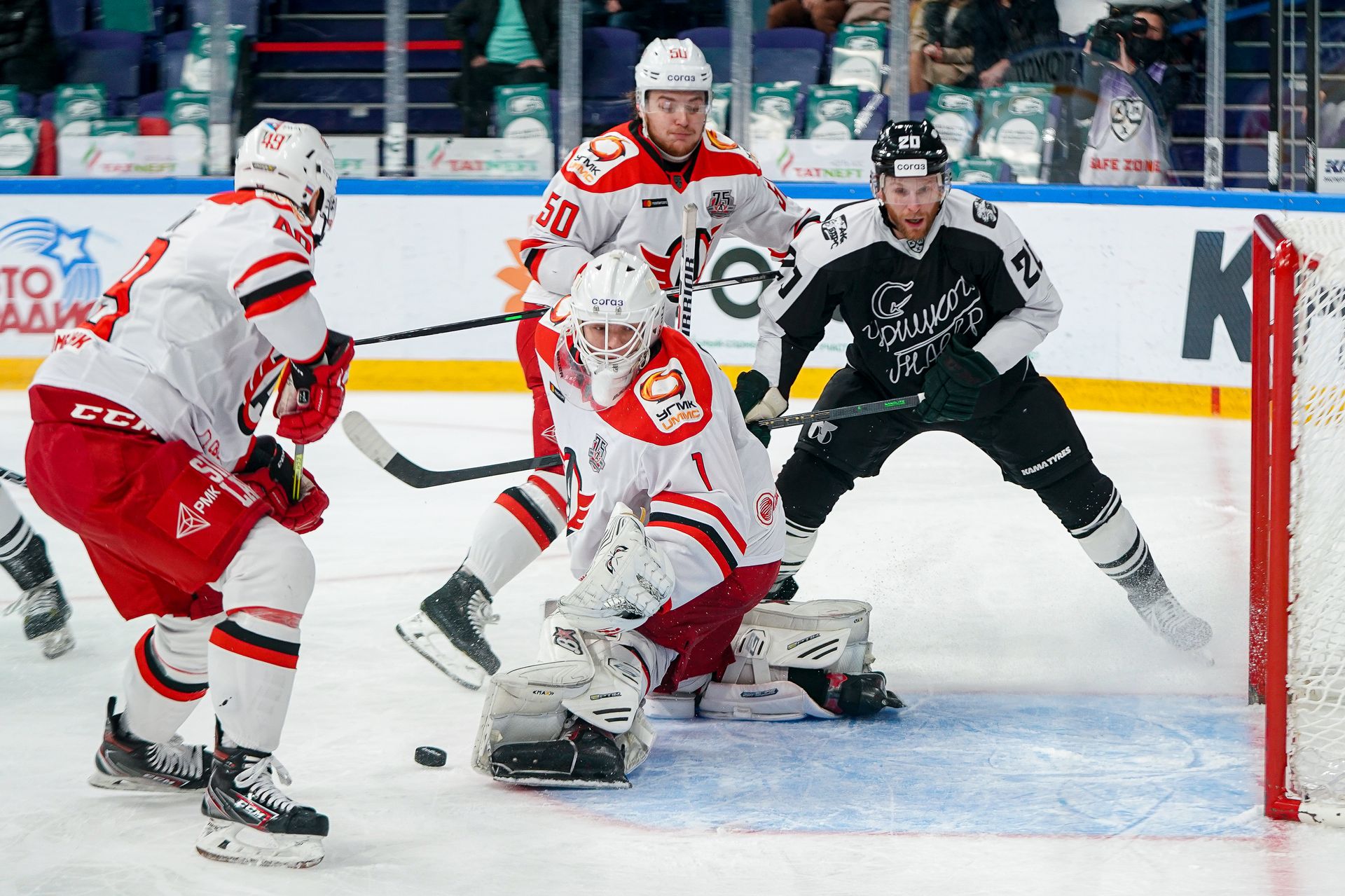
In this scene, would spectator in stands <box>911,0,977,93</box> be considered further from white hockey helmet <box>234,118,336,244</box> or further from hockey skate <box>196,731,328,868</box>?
hockey skate <box>196,731,328,868</box>

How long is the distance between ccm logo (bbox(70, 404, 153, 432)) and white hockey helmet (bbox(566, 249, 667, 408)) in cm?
75

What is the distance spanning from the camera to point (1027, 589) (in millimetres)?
4012

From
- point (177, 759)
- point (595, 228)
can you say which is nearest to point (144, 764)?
point (177, 759)

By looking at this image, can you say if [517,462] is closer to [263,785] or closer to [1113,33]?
[263,785]

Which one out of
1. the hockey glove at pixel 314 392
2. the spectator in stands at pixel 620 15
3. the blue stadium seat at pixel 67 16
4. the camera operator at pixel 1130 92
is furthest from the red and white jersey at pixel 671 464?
the blue stadium seat at pixel 67 16

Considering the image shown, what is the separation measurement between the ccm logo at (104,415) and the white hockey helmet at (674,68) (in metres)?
1.51

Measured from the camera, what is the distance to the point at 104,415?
7.84 ft

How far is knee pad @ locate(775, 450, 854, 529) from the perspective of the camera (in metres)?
3.49

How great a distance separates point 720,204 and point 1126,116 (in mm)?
3484

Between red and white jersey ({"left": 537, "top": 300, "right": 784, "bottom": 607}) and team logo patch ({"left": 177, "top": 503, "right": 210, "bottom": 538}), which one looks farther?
red and white jersey ({"left": 537, "top": 300, "right": 784, "bottom": 607})

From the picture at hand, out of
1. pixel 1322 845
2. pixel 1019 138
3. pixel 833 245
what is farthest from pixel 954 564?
pixel 1019 138

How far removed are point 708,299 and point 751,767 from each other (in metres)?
4.07

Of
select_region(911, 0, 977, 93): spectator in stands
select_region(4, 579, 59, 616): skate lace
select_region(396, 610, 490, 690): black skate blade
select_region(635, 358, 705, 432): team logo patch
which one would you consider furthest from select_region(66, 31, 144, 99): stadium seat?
select_region(635, 358, 705, 432): team logo patch

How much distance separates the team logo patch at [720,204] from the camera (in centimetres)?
364
